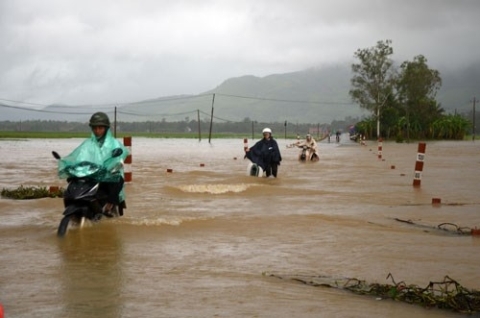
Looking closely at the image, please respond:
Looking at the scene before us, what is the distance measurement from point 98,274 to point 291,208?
18.3 ft

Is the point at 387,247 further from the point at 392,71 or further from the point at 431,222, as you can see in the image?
the point at 392,71

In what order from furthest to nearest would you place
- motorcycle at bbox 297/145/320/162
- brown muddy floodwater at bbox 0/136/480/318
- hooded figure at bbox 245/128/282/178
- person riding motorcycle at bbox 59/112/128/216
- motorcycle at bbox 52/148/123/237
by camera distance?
motorcycle at bbox 297/145/320/162 → hooded figure at bbox 245/128/282/178 → person riding motorcycle at bbox 59/112/128/216 → motorcycle at bbox 52/148/123/237 → brown muddy floodwater at bbox 0/136/480/318

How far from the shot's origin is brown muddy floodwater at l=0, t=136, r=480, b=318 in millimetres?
5020

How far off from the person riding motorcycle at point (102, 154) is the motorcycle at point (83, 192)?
3.0 inches

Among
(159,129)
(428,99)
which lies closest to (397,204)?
(428,99)

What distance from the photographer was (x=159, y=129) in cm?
17062

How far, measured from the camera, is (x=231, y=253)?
23.4ft

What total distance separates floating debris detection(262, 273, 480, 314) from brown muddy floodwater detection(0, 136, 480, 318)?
0.09 metres

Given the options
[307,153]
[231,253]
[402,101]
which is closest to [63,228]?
[231,253]

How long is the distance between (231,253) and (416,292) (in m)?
2.48

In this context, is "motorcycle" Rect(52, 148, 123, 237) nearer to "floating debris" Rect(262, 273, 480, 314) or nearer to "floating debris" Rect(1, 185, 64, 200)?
"floating debris" Rect(262, 273, 480, 314)

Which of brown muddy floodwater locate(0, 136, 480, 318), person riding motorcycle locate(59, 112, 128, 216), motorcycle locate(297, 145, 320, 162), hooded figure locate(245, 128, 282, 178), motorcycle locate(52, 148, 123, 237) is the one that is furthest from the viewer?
motorcycle locate(297, 145, 320, 162)

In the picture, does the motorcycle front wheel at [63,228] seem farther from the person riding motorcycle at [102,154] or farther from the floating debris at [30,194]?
the floating debris at [30,194]

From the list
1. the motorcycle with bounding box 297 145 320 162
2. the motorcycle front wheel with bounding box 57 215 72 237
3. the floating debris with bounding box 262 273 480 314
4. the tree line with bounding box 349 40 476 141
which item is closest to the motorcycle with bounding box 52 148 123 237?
the motorcycle front wheel with bounding box 57 215 72 237
